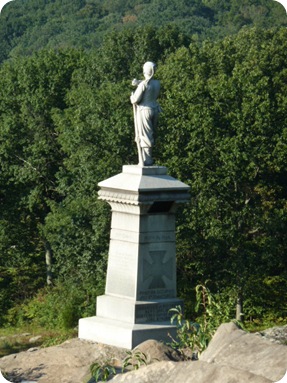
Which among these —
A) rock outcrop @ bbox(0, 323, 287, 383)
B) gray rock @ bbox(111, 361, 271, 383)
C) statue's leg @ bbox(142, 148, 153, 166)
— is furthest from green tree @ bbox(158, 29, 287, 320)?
gray rock @ bbox(111, 361, 271, 383)

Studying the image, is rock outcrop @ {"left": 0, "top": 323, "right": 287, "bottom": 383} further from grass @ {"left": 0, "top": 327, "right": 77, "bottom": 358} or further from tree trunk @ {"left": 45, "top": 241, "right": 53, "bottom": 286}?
tree trunk @ {"left": 45, "top": 241, "right": 53, "bottom": 286}

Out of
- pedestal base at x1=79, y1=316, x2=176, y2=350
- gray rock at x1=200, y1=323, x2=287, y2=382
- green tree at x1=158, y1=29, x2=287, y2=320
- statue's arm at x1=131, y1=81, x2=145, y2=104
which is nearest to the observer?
gray rock at x1=200, y1=323, x2=287, y2=382

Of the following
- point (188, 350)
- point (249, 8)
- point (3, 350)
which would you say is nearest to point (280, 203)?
point (3, 350)

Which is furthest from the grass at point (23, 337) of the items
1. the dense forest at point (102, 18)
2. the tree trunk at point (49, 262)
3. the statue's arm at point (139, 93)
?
the dense forest at point (102, 18)

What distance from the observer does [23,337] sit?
33906mm

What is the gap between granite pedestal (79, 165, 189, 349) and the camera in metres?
20.8

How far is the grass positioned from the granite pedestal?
8058 mm

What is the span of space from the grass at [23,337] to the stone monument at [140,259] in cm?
804

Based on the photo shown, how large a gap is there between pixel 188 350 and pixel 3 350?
1068 centimetres

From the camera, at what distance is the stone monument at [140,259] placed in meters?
20.8

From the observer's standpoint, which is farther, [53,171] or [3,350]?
[53,171]

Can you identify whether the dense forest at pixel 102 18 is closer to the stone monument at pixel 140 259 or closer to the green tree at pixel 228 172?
the green tree at pixel 228 172

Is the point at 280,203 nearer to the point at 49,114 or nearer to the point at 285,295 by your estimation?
the point at 285,295

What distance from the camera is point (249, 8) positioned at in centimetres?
7125
